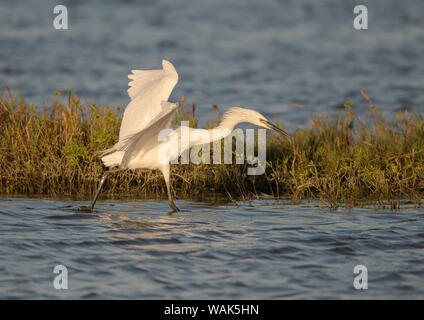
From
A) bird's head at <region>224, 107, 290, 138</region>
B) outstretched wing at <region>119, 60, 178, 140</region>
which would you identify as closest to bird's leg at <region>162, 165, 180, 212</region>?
outstretched wing at <region>119, 60, 178, 140</region>

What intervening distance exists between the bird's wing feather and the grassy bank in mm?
750

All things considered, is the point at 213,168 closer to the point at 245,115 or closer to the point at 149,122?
the point at 245,115

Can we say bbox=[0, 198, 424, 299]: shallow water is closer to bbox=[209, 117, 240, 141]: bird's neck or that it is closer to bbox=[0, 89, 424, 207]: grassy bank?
bbox=[0, 89, 424, 207]: grassy bank

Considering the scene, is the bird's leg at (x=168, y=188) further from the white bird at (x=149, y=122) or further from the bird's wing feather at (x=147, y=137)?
the bird's wing feather at (x=147, y=137)

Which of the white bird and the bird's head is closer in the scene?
the white bird

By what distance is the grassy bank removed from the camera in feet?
25.5

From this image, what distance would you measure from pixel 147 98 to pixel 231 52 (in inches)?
447

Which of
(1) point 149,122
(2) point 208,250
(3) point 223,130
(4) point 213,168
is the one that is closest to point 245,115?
(3) point 223,130

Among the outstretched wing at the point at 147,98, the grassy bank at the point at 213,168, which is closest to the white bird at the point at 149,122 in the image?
the outstretched wing at the point at 147,98

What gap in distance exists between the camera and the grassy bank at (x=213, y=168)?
7.77 m

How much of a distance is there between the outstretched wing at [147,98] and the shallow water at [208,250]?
946 millimetres

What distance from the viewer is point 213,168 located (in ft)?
26.8

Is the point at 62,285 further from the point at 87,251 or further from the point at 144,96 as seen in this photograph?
the point at 144,96
